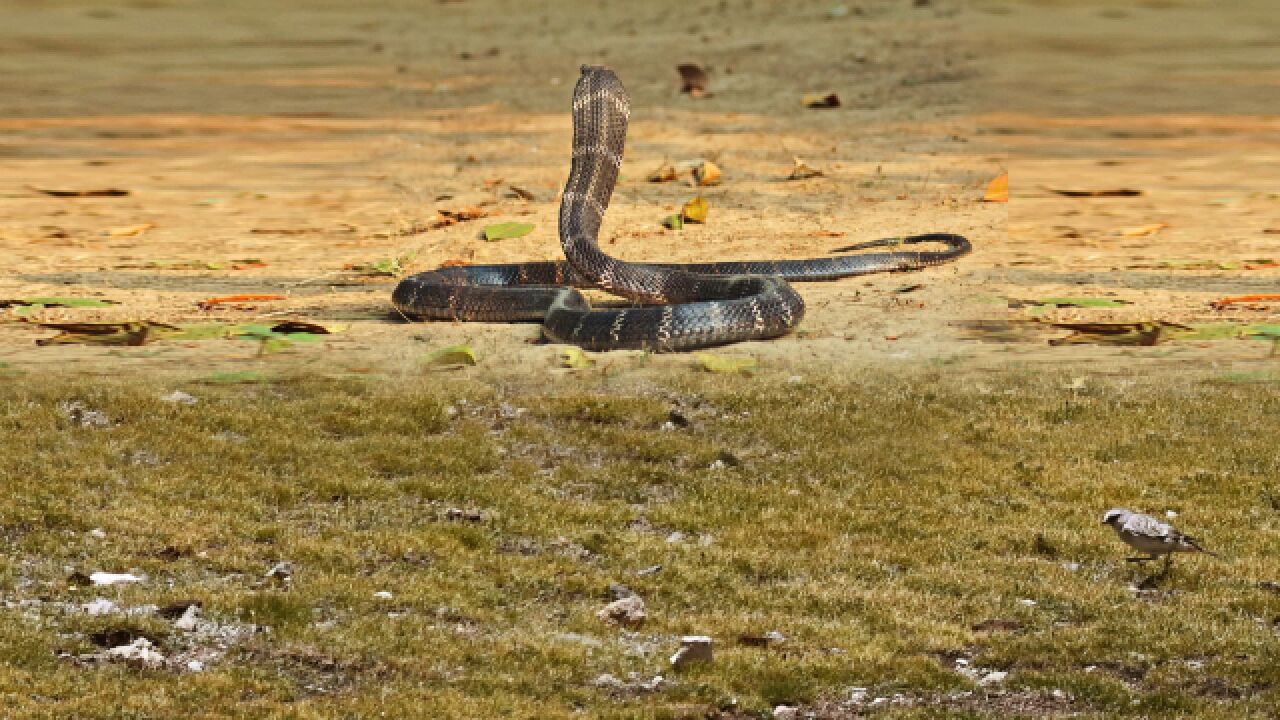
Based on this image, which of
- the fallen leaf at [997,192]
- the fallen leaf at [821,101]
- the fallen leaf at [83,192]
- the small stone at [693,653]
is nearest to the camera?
the small stone at [693,653]

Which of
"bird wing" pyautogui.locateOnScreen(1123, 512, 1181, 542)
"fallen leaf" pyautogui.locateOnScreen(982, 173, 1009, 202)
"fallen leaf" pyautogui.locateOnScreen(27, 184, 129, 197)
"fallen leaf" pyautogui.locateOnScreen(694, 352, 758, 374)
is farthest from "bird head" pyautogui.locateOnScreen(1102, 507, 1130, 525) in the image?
"fallen leaf" pyautogui.locateOnScreen(27, 184, 129, 197)

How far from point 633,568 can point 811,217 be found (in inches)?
424

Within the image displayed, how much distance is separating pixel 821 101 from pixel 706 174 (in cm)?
626

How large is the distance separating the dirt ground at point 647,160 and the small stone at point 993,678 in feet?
17.6

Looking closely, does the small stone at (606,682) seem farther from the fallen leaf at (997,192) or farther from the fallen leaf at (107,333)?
the fallen leaf at (997,192)

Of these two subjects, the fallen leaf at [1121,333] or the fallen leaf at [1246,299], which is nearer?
A: the fallen leaf at [1121,333]

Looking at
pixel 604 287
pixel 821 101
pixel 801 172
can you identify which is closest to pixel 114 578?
pixel 604 287

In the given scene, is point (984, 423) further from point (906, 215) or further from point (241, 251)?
point (241, 251)

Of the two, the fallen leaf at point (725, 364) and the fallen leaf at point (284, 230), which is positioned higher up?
the fallen leaf at point (725, 364)

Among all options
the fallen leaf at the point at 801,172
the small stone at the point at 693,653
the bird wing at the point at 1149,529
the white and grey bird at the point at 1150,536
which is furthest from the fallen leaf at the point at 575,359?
the fallen leaf at the point at 801,172

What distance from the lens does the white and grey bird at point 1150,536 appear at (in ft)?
29.5

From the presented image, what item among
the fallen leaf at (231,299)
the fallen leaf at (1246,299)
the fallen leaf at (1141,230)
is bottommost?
the fallen leaf at (1141,230)

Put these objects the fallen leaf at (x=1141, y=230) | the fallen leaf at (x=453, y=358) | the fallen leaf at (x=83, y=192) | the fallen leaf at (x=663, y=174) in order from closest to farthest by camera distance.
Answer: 1. the fallen leaf at (x=453, y=358)
2. the fallen leaf at (x=1141, y=230)
3. the fallen leaf at (x=663, y=174)
4. the fallen leaf at (x=83, y=192)

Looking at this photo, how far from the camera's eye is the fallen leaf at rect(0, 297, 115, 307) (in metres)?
15.3
